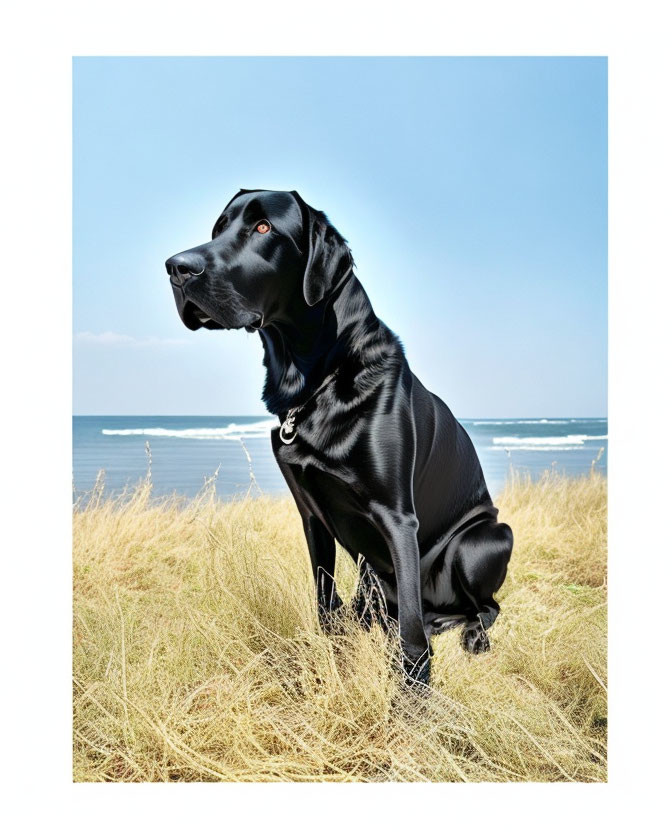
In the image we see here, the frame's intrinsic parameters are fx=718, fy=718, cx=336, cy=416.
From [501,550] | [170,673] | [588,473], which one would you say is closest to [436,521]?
[501,550]

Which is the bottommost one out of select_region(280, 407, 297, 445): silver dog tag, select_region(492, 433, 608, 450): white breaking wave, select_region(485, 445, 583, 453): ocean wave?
→ select_region(485, 445, 583, 453): ocean wave

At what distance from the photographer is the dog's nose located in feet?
6.88

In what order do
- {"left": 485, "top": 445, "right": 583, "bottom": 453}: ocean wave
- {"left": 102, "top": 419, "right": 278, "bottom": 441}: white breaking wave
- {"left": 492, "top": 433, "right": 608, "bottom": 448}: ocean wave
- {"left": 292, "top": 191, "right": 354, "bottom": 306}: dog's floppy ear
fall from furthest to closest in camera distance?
{"left": 102, "top": 419, "right": 278, "bottom": 441}: white breaking wave < {"left": 485, "top": 445, "right": 583, "bottom": 453}: ocean wave < {"left": 492, "top": 433, "right": 608, "bottom": 448}: ocean wave < {"left": 292, "top": 191, "right": 354, "bottom": 306}: dog's floppy ear

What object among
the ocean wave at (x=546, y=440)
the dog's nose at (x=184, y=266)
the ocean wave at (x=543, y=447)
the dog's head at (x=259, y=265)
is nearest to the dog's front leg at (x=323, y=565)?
the dog's head at (x=259, y=265)

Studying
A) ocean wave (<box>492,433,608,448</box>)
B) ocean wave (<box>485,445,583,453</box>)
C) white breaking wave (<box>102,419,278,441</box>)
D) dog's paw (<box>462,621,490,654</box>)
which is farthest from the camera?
white breaking wave (<box>102,419,278,441</box>)

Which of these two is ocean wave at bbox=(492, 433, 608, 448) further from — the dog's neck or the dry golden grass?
the dog's neck

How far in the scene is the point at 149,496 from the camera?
168 inches

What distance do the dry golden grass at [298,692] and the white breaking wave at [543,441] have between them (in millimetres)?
1276

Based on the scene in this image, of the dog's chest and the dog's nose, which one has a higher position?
the dog's nose

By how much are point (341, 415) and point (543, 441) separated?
269 cm

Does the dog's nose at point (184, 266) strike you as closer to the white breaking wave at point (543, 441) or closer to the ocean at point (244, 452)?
the ocean at point (244, 452)

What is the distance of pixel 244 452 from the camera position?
202 inches

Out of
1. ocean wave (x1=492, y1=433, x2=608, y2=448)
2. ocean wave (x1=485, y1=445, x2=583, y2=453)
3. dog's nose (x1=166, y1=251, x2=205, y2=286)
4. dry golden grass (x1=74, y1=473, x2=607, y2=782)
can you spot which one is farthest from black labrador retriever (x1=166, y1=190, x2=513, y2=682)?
ocean wave (x1=485, y1=445, x2=583, y2=453)

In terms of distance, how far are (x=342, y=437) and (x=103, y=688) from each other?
1.17 metres
